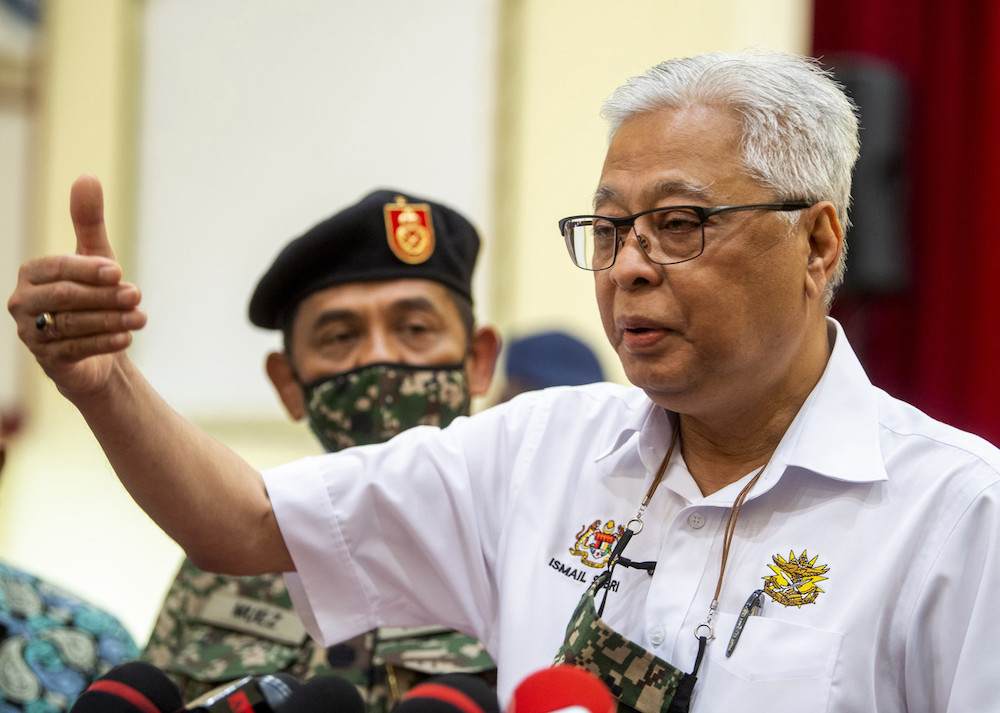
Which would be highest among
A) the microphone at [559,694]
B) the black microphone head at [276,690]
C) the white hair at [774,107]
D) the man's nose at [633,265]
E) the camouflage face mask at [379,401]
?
the white hair at [774,107]

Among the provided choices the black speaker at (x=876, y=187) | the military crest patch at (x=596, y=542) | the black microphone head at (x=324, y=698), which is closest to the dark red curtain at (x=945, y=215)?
the black speaker at (x=876, y=187)

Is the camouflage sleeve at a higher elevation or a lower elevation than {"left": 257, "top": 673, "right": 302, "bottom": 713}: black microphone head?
lower

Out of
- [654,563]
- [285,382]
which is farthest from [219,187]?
[654,563]

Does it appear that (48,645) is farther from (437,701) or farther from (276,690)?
(437,701)

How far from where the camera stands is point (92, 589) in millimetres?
4758

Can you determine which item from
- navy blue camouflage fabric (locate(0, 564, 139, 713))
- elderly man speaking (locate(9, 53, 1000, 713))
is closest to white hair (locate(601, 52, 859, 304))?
elderly man speaking (locate(9, 53, 1000, 713))

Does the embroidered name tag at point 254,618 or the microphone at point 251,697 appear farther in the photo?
the embroidered name tag at point 254,618

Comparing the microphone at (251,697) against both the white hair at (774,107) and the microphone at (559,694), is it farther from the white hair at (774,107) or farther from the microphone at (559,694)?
the white hair at (774,107)

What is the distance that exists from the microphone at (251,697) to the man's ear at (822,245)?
854mm

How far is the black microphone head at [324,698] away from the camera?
1282 mm

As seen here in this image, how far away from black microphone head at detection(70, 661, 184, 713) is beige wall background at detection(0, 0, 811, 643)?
2.94 meters

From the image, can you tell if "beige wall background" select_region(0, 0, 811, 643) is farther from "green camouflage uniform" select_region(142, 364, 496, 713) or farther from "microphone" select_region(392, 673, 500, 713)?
"microphone" select_region(392, 673, 500, 713)

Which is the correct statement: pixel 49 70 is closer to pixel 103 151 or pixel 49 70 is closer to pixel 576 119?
pixel 103 151

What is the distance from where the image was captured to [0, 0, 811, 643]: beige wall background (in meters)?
4.27
